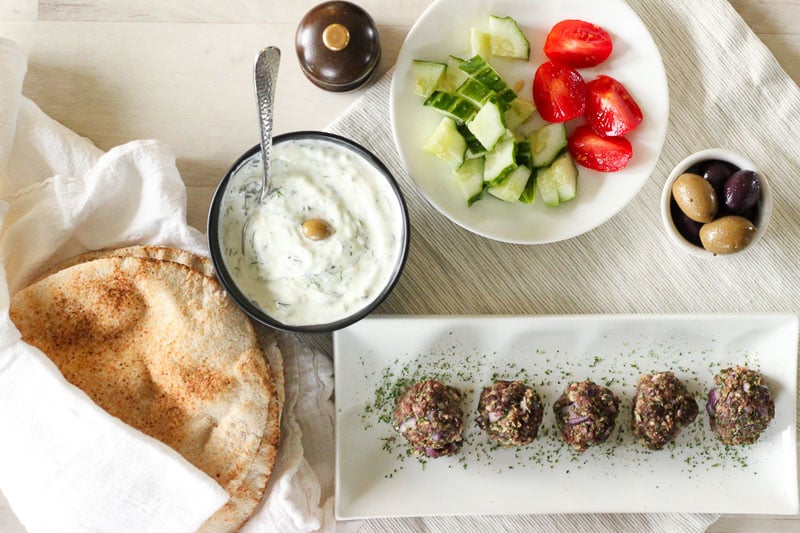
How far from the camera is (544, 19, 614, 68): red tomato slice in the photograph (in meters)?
1.71

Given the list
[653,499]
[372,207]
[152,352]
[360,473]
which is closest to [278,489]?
[360,473]

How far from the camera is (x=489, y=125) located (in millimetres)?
1654

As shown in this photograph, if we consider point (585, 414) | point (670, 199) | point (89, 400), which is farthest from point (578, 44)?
point (89, 400)

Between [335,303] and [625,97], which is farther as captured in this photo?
[625,97]

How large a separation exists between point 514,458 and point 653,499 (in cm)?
37

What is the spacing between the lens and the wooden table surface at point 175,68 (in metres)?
1.92

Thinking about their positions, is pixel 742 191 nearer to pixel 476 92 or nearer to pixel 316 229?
pixel 476 92

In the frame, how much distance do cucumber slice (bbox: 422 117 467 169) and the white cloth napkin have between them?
597 millimetres

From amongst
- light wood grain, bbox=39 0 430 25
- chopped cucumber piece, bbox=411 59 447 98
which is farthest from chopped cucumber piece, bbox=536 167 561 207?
light wood grain, bbox=39 0 430 25

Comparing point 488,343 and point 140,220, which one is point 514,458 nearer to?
point 488,343

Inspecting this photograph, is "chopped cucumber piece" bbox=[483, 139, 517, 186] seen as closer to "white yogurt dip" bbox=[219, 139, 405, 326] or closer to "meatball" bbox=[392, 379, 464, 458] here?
"white yogurt dip" bbox=[219, 139, 405, 326]

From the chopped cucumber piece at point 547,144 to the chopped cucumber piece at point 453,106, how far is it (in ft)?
0.56

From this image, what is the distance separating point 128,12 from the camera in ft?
6.31

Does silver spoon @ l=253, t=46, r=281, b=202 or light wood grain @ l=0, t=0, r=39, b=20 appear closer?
silver spoon @ l=253, t=46, r=281, b=202
